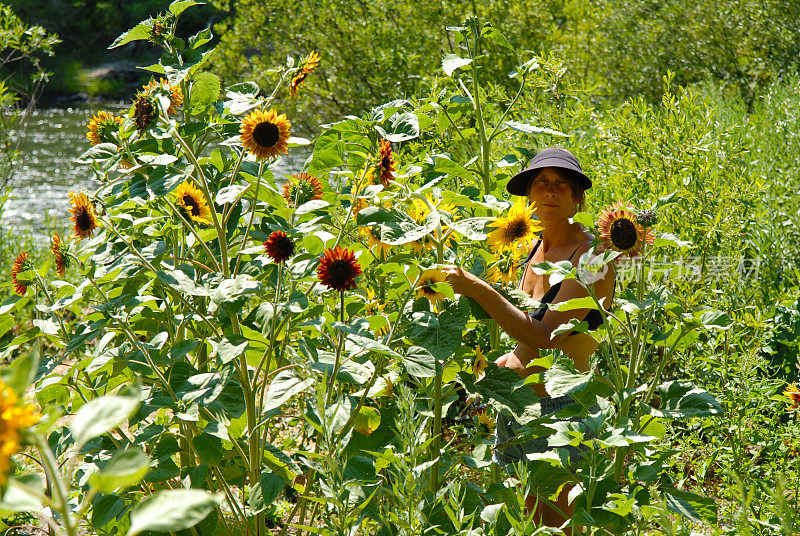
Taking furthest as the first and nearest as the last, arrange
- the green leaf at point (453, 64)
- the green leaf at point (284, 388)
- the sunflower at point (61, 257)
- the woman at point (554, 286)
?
the woman at point (554, 286), the green leaf at point (453, 64), the sunflower at point (61, 257), the green leaf at point (284, 388)

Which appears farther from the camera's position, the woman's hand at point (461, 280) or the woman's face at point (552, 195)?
the woman's face at point (552, 195)

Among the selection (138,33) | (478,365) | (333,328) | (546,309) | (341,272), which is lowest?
(478,365)

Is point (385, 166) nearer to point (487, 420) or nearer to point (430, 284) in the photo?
point (430, 284)

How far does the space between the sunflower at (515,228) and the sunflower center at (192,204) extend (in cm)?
77

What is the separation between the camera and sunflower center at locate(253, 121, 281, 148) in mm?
1603

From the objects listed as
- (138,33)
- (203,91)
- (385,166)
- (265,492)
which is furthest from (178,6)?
(265,492)

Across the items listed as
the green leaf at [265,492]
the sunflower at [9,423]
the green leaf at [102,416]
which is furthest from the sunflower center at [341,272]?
the sunflower at [9,423]

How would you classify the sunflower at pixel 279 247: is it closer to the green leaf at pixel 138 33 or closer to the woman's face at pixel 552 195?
the green leaf at pixel 138 33

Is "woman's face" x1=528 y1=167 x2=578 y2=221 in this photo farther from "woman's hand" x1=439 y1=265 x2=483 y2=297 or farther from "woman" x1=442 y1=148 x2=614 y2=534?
"woman's hand" x1=439 y1=265 x2=483 y2=297

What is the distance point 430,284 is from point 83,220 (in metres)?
0.87

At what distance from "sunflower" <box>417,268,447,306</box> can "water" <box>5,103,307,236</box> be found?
28.8 feet

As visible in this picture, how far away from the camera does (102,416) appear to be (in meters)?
0.62

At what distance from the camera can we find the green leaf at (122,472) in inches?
22.3

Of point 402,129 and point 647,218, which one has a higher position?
point 402,129
